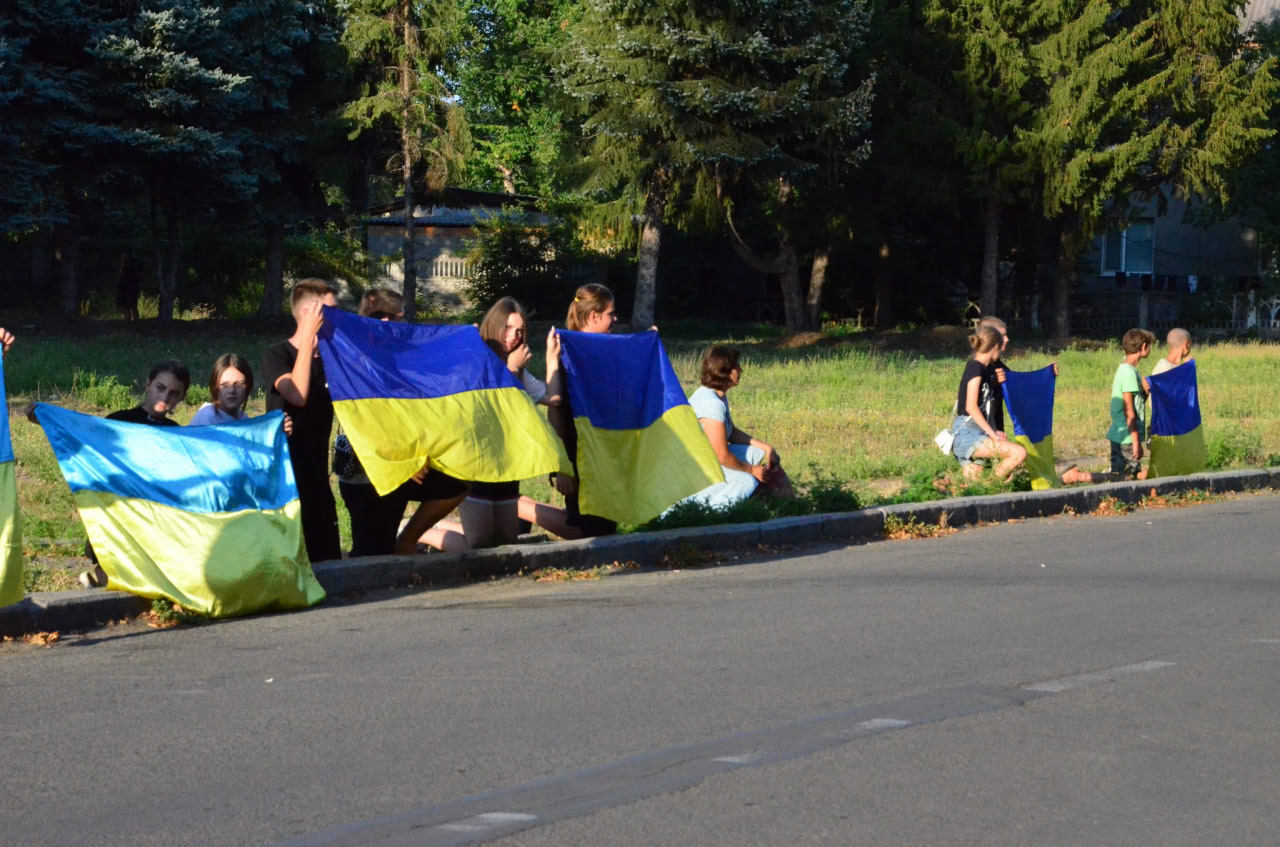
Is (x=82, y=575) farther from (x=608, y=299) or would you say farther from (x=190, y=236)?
(x=190, y=236)

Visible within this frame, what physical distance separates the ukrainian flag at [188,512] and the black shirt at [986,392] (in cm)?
713

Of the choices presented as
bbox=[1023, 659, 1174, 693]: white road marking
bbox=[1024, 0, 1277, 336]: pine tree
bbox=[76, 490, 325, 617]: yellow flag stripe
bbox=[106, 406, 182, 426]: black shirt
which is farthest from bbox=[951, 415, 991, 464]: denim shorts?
bbox=[1024, 0, 1277, 336]: pine tree

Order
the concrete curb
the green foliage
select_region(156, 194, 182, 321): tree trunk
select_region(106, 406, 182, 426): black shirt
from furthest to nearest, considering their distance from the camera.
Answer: the green foliage < select_region(156, 194, 182, 321): tree trunk < select_region(106, 406, 182, 426): black shirt < the concrete curb

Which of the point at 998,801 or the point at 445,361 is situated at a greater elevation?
the point at 445,361

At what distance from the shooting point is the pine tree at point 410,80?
38.5 metres

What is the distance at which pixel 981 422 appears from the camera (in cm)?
1375

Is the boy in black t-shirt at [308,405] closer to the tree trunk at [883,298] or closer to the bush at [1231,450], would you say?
the bush at [1231,450]

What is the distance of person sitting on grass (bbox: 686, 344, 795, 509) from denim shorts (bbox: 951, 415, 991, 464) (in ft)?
8.37

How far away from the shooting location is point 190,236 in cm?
4809

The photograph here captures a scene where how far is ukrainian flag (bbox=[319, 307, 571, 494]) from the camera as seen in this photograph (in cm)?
895

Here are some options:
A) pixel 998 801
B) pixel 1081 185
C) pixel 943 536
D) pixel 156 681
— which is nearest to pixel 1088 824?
pixel 998 801

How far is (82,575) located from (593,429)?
11.1 ft

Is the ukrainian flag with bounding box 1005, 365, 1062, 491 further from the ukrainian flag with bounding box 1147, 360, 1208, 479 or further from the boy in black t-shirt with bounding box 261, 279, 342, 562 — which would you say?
the boy in black t-shirt with bounding box 261, 279, 342, 562

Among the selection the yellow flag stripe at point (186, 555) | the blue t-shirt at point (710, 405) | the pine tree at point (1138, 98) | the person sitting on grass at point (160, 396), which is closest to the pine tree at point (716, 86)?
the pine tree at point (1138, 98)
